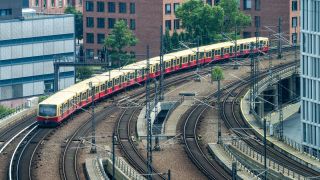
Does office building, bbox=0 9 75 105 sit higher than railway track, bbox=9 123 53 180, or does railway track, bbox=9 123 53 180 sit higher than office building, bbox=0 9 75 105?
office building, bbox=0 9 75 105

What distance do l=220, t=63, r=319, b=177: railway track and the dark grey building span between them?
104ft

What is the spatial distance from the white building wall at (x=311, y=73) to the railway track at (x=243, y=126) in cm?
358

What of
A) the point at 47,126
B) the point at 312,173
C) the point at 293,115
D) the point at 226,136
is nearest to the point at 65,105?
the point at 47,126

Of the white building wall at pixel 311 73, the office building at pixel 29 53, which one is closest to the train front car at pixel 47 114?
the white building wall at pixel 311 73

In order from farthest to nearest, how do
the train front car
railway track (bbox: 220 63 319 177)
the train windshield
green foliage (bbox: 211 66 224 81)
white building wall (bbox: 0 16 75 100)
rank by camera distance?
white building wall (bbox: 0 16 75 100)
green foliage (bbox: 211 66 224 81)
the train front car
the train windshield
railway track (bbox: 220 63 319 177)

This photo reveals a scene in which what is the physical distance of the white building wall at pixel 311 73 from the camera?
138000 mm

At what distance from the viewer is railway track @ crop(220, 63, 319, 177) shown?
130375mm

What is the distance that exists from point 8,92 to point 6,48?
578 cm

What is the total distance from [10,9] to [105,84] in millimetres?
29694

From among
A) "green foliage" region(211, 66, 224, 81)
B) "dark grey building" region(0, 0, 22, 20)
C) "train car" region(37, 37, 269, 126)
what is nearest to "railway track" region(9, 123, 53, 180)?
"train car" region(37, 37, 269, 126)

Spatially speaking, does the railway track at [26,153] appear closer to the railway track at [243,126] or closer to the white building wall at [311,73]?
the railway track at [243,126]

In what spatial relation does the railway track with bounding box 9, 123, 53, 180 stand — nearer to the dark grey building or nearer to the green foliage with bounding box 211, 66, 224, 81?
the green foliage with bounding box 211, 66, 224, 81

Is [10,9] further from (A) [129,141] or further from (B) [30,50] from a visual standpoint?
(A) [129,141]

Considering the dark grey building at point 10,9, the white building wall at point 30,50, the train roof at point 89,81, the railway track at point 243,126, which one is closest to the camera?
the railway track at point 243,126
